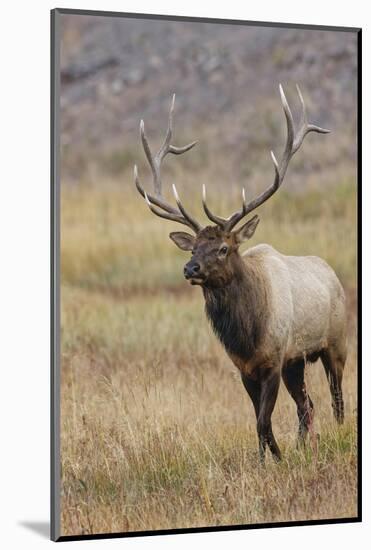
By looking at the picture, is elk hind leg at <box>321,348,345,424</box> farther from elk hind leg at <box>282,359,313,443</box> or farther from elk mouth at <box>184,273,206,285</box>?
elk mouth at <box>184,273,206,285</box>

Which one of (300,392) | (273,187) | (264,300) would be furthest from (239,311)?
(300,392)

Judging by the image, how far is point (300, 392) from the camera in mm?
8641

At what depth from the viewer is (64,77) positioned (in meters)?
18.0

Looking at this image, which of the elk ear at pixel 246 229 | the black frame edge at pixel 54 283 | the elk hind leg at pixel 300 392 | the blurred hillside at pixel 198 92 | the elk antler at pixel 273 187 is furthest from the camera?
the blurred hillside at pixel 198 92

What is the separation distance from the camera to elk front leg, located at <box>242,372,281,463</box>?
816 centimetres

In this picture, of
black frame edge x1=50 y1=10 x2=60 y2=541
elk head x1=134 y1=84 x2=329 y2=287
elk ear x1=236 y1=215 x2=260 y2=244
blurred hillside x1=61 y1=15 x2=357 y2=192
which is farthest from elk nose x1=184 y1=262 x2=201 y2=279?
blurred hillside x1=61 y1=15 x2=357 y2=192

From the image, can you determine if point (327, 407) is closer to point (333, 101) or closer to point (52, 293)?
point (52, 293)

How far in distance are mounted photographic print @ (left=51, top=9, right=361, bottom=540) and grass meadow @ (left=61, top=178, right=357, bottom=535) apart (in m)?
0.01

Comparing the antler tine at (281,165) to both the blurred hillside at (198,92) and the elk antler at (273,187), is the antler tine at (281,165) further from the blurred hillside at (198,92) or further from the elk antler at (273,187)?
the blurred hillside at (198,92)

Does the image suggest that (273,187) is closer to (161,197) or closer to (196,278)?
(161,197)

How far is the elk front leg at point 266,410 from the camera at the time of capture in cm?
816

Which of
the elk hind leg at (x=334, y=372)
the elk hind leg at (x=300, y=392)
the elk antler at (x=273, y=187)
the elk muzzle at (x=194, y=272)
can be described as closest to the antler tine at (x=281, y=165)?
the elk antler at (x=273, y=187)

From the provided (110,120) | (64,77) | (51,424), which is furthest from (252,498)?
(64,77)

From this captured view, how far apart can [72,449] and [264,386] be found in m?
1.19
